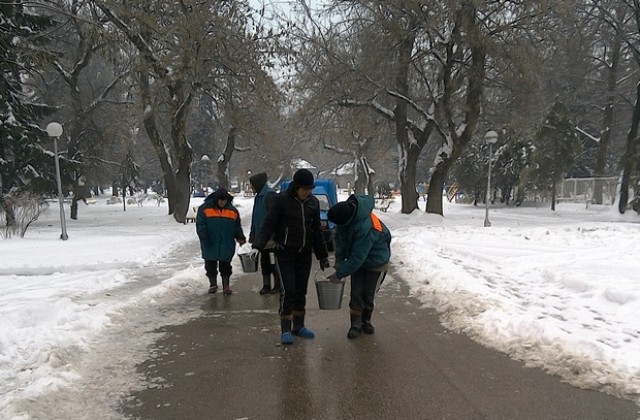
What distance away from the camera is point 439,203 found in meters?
21.5

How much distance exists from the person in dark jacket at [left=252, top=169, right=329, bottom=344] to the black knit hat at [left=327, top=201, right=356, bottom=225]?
0.28 metres

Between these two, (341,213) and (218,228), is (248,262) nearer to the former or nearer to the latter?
(218,228)

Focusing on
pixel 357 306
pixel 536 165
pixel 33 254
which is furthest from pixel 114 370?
pixel 536 165

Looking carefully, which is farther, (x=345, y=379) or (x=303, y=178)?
(x=303, y=178)

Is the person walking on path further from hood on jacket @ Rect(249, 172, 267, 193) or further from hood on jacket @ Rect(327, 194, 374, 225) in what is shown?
hood on jacket @ Rect(327, 194, 374, 225)

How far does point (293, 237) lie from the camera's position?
4.77 metres

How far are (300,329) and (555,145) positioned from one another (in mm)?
25367

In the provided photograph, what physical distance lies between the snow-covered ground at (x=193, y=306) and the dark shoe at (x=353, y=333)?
1.22m

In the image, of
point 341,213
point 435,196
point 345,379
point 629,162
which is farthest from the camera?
point 435,196

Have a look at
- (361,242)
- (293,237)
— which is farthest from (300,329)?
(361,242)

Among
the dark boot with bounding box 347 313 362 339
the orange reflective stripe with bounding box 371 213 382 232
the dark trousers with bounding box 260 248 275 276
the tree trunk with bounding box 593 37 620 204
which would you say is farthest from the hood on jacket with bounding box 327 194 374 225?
the tree trunk with bounding box 593 37 620 204

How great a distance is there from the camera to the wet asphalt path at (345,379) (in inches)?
139

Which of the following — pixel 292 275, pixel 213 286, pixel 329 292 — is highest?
pixel 292 275

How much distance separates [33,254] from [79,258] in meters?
1.36
